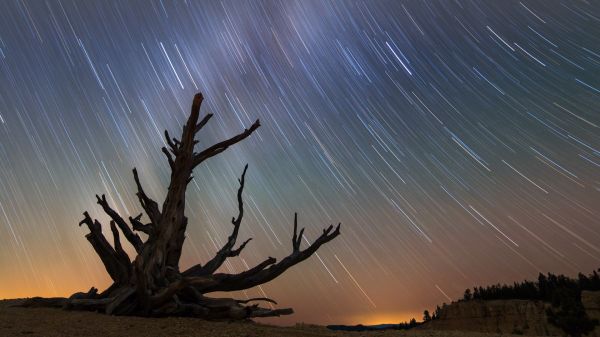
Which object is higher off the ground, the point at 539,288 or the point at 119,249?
the point at 119,249

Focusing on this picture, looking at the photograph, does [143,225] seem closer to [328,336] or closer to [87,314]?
[87,314]

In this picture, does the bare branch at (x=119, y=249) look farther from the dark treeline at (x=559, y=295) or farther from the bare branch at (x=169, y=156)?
the dark treeline at (x=559, y=295)

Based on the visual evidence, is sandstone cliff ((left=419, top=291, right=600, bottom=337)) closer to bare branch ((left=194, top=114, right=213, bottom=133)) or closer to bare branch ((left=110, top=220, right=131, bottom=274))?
bare branch ((left=194, top=114, right=213, bottom=133))

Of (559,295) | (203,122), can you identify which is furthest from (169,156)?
(559,295)

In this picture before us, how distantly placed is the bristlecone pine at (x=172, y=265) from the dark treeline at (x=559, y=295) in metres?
53.7

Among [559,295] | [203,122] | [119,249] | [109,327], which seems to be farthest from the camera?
[559,295]

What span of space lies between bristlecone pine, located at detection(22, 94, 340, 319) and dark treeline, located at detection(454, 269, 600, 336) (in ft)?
176

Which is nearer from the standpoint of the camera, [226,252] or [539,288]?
[226,252]

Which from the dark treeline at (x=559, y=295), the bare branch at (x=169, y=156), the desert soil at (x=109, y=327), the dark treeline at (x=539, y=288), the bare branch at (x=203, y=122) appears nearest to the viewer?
the desert soil at (x=109, y=327)

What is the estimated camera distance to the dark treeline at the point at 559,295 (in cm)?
5422

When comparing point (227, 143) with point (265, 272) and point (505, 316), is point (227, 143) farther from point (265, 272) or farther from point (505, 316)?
point (505, 316)

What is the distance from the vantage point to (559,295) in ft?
207

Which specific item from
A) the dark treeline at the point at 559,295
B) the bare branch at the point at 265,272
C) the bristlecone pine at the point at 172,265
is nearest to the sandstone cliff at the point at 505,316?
the dark treeline at the point at 559,295

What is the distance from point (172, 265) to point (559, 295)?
66562 millimetres
